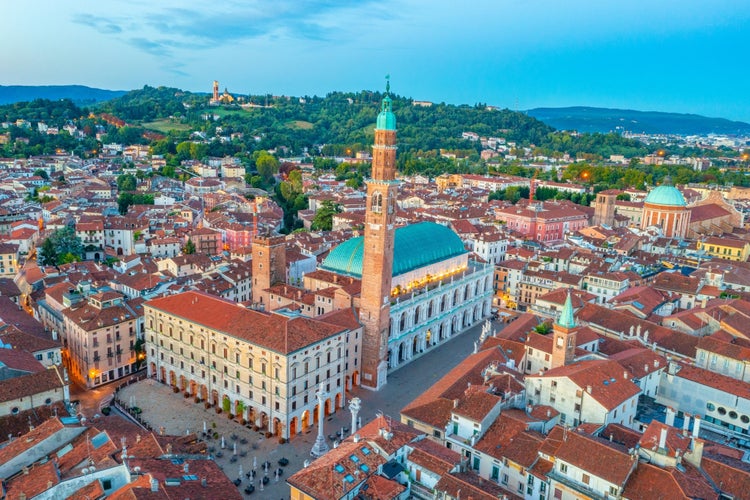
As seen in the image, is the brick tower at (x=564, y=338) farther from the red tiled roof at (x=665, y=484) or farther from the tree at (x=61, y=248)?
the tree at (x=61, y=248)

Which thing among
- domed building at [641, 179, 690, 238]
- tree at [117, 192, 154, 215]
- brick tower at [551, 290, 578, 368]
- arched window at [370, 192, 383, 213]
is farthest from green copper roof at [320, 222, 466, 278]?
tree at [117, 192, 154, 215]

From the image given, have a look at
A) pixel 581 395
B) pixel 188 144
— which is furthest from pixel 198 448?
pixel 188 144

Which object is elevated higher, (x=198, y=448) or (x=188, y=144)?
(x=188, y=144)

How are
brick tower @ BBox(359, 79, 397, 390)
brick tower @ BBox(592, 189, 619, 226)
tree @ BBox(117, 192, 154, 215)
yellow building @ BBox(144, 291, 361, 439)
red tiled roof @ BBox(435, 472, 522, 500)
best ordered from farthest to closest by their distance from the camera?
tree @ BBox(117, 192, 154, 215) → brick tower @ BBox(592, 189, 619, 226) → brick tower @ BBox(359, 79, 397, 390) → yellow building @ BBox(144, 291, 361, 439) → red tiled roof @ BBox(435, 472, 522, 500)

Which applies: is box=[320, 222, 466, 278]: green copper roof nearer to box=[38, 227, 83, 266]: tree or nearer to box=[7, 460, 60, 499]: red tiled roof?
box=[7, 460, 60, 499]: red tiled roof

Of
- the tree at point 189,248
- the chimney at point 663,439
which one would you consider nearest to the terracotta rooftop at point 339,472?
the chimney at point 663,439

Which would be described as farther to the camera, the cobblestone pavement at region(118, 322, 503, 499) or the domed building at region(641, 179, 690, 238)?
the domed building at region(641, 179, 690, 238)

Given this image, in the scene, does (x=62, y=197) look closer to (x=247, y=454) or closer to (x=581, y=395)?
(x=247, y=454)
